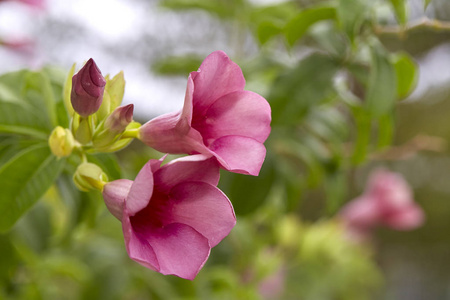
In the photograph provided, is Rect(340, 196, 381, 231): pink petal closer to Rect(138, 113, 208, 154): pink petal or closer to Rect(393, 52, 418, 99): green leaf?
Rect(393, 52, 418, 99): green leaf

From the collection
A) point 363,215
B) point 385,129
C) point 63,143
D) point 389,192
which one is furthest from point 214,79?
point 363,215

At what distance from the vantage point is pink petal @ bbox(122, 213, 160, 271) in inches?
12.5

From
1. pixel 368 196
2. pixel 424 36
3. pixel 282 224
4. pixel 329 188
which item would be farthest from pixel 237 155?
pixel 424 36

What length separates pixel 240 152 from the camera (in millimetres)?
371

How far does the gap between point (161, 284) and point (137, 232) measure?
705 mm

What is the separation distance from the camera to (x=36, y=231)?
801 mm

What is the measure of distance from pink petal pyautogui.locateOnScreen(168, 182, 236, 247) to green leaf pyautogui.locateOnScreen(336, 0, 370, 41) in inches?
13.4

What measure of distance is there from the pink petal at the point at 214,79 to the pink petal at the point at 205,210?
0.07 metres

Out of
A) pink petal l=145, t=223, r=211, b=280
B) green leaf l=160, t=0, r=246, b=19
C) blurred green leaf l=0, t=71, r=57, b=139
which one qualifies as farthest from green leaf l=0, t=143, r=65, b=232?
green leaf l=160, t=0, r=246, b=19

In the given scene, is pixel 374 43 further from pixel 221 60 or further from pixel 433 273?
pixel 433 273

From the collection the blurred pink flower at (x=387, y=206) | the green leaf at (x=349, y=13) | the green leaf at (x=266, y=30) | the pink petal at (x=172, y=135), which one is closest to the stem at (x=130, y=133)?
the pink petal at (x=172, y=135)

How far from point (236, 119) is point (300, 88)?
14.9 inches

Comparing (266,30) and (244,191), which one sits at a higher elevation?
(266,30)

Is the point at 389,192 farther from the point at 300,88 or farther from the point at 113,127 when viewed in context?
the point at 113,127
